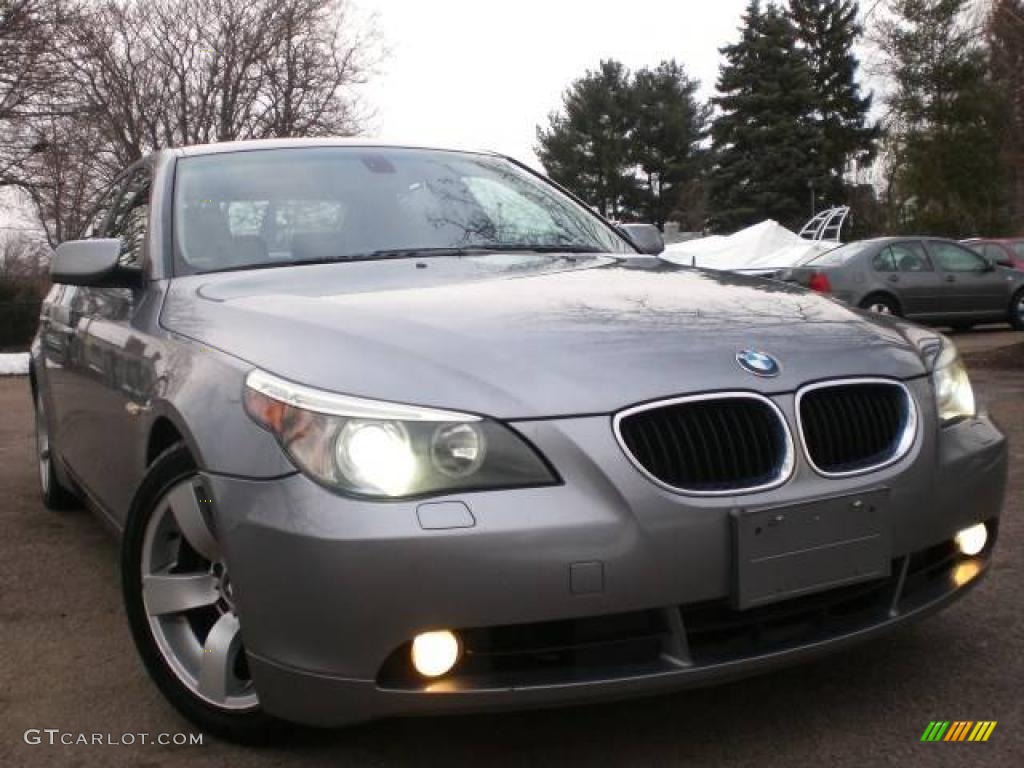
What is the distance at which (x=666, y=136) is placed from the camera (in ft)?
188

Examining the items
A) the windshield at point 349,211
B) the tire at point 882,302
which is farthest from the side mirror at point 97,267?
the tire at point 882,302

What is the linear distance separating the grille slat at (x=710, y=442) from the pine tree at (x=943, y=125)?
1643 inches

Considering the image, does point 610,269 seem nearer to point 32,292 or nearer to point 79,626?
point 79,626

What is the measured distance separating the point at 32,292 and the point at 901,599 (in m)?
25.5

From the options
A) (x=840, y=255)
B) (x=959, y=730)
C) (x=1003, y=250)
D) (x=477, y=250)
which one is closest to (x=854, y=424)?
(x=959, y=730)

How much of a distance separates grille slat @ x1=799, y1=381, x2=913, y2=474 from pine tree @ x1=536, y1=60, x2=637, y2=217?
179 feet

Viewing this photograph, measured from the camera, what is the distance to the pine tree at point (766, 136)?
5125 centimetres

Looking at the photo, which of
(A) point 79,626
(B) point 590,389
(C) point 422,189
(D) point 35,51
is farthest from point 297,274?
(D) point 35,51

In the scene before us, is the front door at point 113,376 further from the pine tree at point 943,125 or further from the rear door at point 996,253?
the pine tree at point 943,125

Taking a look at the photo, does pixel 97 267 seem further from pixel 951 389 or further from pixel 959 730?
pixel 959 730

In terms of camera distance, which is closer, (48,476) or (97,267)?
(97,267)

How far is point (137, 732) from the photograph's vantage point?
2.75 meters

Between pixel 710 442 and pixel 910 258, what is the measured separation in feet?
45.7

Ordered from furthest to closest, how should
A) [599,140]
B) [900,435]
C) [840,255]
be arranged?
[599,140], [840,255], [900,435]
